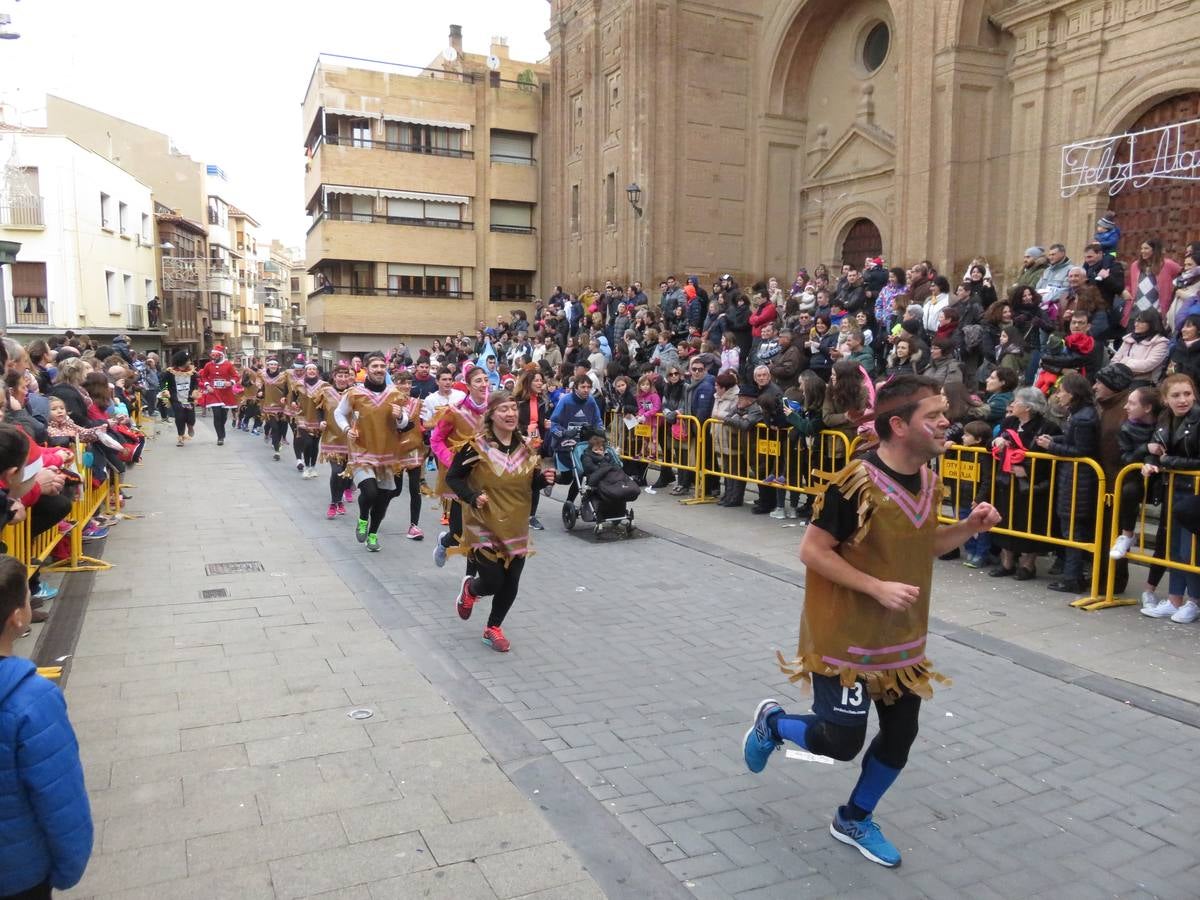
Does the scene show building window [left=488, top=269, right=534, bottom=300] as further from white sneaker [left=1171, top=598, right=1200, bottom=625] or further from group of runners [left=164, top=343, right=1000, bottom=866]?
group of runners [left=164, top=343, right=1000, bottom=866]

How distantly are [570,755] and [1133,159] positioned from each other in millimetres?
14933

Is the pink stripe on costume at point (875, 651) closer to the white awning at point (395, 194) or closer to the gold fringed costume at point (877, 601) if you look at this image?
the gold fringed costume at point (877, 601)

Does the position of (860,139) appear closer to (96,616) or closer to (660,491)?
(660,491)

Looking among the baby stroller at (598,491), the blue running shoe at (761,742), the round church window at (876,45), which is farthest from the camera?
the round church window at (876,45)

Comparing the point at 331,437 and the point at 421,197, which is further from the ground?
→ the point at 421,197

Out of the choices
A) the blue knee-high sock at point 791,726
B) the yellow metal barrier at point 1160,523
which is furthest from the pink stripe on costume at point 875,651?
the yellow metal barrier at point 1160,523

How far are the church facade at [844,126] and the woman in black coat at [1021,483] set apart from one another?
887 cm

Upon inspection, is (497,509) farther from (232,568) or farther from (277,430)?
(277,430)

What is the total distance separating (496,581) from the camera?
257 inches

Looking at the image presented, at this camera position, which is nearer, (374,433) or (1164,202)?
(374,433)

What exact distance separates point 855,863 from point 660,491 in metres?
10.0

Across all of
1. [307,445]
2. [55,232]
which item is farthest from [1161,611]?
[55,232]

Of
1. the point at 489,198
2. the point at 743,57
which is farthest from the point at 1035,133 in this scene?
the point at 489,198

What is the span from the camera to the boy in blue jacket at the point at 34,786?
94.1 inches
